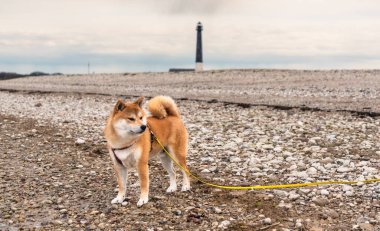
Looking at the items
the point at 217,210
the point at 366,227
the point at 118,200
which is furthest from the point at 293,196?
the point at 118,200

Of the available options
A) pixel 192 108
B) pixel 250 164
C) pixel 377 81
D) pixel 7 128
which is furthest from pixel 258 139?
pixel 377 81

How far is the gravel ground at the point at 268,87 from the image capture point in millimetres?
24344

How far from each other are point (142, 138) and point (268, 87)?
27.4 m

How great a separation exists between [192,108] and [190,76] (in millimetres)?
29918

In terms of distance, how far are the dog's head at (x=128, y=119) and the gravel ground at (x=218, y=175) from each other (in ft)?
4.92

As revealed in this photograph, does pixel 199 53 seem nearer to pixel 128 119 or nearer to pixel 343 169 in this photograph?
pixel 343 169

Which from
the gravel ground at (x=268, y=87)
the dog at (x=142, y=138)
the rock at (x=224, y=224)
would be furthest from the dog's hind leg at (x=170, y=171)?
the gravel ground at (x=268, y=87)

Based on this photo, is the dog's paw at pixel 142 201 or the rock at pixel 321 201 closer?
the rock at pixel 321 201

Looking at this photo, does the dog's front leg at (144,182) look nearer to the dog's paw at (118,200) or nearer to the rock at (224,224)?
the dog's paw at (118,200)

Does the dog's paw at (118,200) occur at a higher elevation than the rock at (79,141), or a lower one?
lower

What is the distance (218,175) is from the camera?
35.8ft

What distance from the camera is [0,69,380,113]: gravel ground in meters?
24.3

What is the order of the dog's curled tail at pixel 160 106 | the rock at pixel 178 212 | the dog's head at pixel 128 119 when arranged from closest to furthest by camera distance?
the dog's head at pixel 128 119, the rock at pixel 178 212, the dog's curled tail at pixel 160 106

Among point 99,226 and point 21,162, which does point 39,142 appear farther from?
point 99,226
